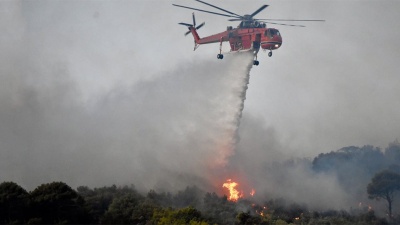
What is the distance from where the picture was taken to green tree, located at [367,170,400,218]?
13150cm

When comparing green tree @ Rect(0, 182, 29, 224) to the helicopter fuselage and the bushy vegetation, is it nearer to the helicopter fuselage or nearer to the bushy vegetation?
the bushy vegetation

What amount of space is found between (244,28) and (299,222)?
35089 millimetres

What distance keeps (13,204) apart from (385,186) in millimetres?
92168

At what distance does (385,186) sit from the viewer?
13162cm

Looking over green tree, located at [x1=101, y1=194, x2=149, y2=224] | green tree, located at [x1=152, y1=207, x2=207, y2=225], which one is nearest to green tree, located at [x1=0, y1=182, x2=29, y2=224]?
green tree, located at [x1=101, y1=194, x2=149, y2=224]

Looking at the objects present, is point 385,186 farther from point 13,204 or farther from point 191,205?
point 13,204

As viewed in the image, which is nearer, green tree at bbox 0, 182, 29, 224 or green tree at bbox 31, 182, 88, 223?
green tree at bbox 0, 182, 29, 224

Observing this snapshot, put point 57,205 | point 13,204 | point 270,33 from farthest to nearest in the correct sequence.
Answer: point 270,33 → point 57,205 → point 13,204

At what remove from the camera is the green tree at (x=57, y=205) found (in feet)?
219

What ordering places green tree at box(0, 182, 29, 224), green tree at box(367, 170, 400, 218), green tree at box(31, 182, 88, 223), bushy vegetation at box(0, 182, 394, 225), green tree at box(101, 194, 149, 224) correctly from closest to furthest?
green tree at box(0, 182, 29, 224), bushy vegetation at box(0, 182, 394, 225), green tree at box(31, 182, 88, 223), green tree at box(101, 194, 149, 224), green tree at box(367, 170, 400, 218)

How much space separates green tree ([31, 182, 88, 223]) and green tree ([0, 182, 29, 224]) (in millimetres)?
1261

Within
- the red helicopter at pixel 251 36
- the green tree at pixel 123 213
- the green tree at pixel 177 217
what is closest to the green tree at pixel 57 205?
the green tree at pixel 123 213

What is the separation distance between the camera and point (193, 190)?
115875mm

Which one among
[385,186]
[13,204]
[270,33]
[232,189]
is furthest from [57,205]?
[385,186]
